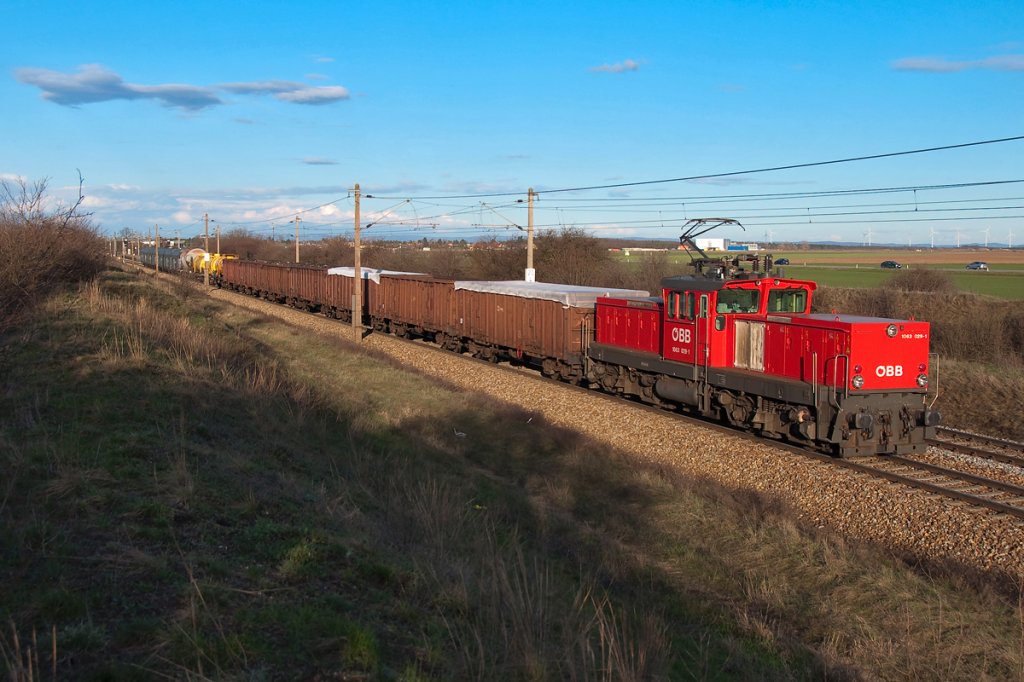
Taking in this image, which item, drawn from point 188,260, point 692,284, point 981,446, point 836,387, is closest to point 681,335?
point 692,284

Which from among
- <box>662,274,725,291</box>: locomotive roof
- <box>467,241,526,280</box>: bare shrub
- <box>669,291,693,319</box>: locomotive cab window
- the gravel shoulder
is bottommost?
the gravel shoulder

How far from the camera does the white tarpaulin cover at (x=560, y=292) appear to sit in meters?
22.3

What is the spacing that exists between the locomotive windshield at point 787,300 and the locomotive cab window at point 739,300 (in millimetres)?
295

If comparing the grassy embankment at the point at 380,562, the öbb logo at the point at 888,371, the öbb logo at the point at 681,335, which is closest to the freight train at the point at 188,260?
the öbb logo at the point at 681,335

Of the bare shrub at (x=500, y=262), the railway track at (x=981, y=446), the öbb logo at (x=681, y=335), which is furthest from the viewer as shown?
the bare shrub at (x=500, y=262)

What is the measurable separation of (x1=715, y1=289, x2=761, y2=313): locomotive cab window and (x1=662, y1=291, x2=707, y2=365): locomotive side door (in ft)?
1.28

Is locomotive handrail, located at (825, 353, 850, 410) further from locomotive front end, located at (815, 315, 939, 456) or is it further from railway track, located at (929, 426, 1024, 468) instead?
railway track, located at (929, 426, 1024, 468)

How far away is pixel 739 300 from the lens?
16.8m

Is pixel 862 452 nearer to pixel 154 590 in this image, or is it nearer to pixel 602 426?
pixel 602 426

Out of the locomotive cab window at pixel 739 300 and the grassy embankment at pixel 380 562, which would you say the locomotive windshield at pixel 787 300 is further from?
the grassy embankment at pixel 380 562

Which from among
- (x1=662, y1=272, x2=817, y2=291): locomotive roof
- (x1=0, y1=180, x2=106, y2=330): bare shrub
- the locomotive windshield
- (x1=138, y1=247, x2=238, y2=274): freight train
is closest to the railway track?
the locomotive windshield

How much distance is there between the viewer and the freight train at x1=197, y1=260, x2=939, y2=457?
14.3m

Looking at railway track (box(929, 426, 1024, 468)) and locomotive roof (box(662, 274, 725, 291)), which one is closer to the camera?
railway track (box(929, 426, 1024, 468))

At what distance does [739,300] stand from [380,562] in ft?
38.8
